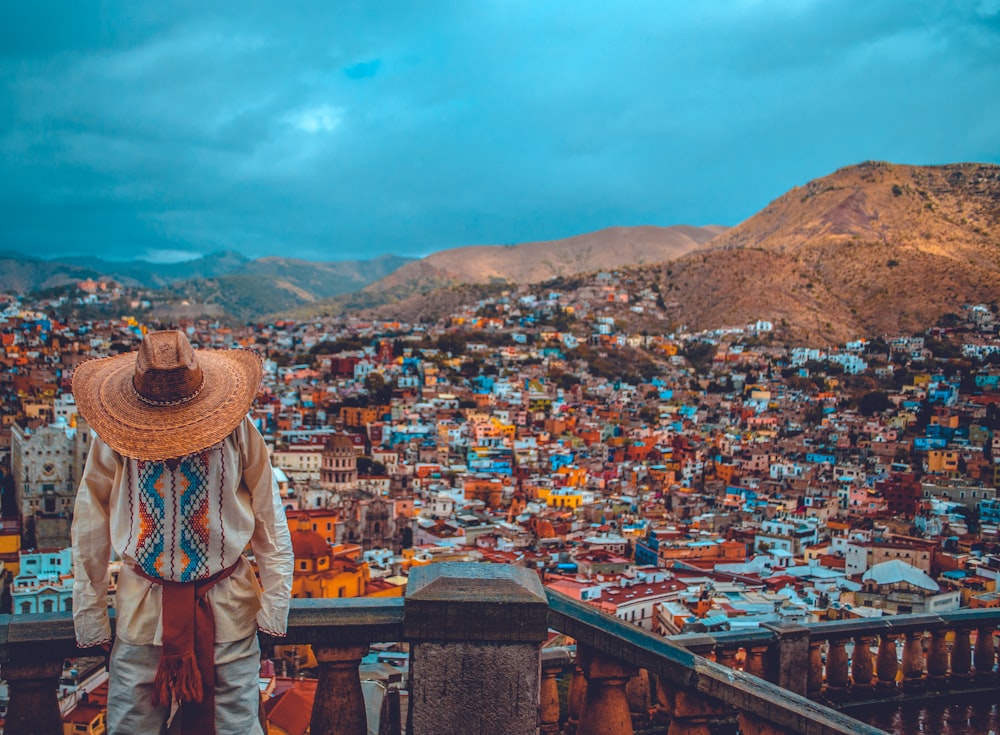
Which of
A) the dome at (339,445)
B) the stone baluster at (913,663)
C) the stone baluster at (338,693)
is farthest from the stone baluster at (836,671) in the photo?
the dome at (339,445)

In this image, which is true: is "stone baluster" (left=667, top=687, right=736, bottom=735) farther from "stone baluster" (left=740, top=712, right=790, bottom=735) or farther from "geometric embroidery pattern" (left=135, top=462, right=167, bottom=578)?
"geometric embroidery pattern" (left=135, top=462, right=167, bottom=578)

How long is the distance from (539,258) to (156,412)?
502 feet

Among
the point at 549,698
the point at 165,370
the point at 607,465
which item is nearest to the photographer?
the point at 165,370

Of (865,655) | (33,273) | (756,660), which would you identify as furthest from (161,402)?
(33,273)

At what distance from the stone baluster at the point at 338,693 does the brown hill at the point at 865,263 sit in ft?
208

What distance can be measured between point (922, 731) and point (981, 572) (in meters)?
16.1

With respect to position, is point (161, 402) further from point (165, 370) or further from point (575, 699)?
point (575, 699)

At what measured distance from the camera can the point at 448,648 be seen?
213cm

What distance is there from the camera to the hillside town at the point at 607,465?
16219mm

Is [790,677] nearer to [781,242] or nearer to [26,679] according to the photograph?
[26,679]

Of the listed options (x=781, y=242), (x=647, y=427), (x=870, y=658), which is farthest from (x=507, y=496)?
(x=781, y=242)

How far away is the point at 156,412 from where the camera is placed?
1977mm

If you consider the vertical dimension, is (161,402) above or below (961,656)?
above

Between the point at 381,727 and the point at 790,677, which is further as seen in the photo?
the point at 790,677
